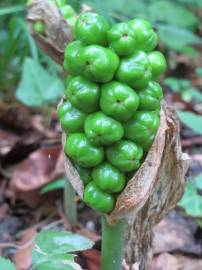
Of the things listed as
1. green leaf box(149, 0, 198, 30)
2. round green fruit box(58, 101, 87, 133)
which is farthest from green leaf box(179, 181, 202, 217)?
green leaf box(149, 0, 198, 30)

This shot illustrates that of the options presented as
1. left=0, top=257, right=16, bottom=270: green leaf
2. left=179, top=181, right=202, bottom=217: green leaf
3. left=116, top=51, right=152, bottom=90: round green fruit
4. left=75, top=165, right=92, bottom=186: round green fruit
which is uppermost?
left=116, top=51, right=152, bottom=90: round green fruit

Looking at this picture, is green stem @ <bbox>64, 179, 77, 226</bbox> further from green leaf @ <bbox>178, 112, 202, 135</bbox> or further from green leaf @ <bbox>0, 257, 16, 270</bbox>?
green leaf @ <bbox>0, 257, 16, 270</bbox>

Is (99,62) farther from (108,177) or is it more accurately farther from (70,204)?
(70,204)

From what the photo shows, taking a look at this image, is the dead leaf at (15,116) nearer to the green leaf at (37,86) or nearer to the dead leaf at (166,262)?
the green leaf at (37,86)

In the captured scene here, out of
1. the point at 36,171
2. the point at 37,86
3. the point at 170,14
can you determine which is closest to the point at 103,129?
the point at 36,171

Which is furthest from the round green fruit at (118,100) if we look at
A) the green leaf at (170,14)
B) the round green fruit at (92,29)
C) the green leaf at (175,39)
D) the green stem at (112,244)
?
the green leaf at (170,14)

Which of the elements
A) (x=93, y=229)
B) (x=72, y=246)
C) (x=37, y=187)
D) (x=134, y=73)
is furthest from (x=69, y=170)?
(x=37, y=187)

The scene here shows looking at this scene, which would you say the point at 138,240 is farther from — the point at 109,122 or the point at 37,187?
the point at 37,187
